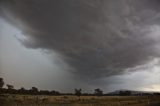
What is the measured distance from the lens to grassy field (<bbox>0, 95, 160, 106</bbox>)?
5842 millimetres

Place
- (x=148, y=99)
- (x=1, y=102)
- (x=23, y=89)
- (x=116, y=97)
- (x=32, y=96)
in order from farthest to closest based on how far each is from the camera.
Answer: (x=148, y=99) → (x=116, y=97) → (x=23, y=89) → (x=32, y=96) → (x=1, y=102)

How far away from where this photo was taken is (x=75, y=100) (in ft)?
22.9

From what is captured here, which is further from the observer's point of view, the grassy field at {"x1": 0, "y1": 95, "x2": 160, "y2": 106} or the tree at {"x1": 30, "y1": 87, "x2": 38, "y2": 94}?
the tree at {"x1": 30, "y1": 87, "x2": 38, "y2": 94}

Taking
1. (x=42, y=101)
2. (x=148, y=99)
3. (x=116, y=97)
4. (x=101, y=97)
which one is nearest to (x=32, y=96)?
(x=42, y=101)

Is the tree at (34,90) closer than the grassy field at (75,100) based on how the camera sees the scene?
A: No

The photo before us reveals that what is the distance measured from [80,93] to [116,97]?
1267 mm

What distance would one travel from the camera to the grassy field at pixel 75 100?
584 centimetres

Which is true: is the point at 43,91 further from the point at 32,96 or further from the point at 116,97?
the point at 116,97

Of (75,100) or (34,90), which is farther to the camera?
(75,100)

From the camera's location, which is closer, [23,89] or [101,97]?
[23,89]

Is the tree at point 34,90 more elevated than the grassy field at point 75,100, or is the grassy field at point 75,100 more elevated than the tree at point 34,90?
the tree at point 34,90

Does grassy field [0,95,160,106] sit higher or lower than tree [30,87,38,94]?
lower

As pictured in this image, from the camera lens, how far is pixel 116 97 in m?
8.09

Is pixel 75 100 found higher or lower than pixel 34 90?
lower
